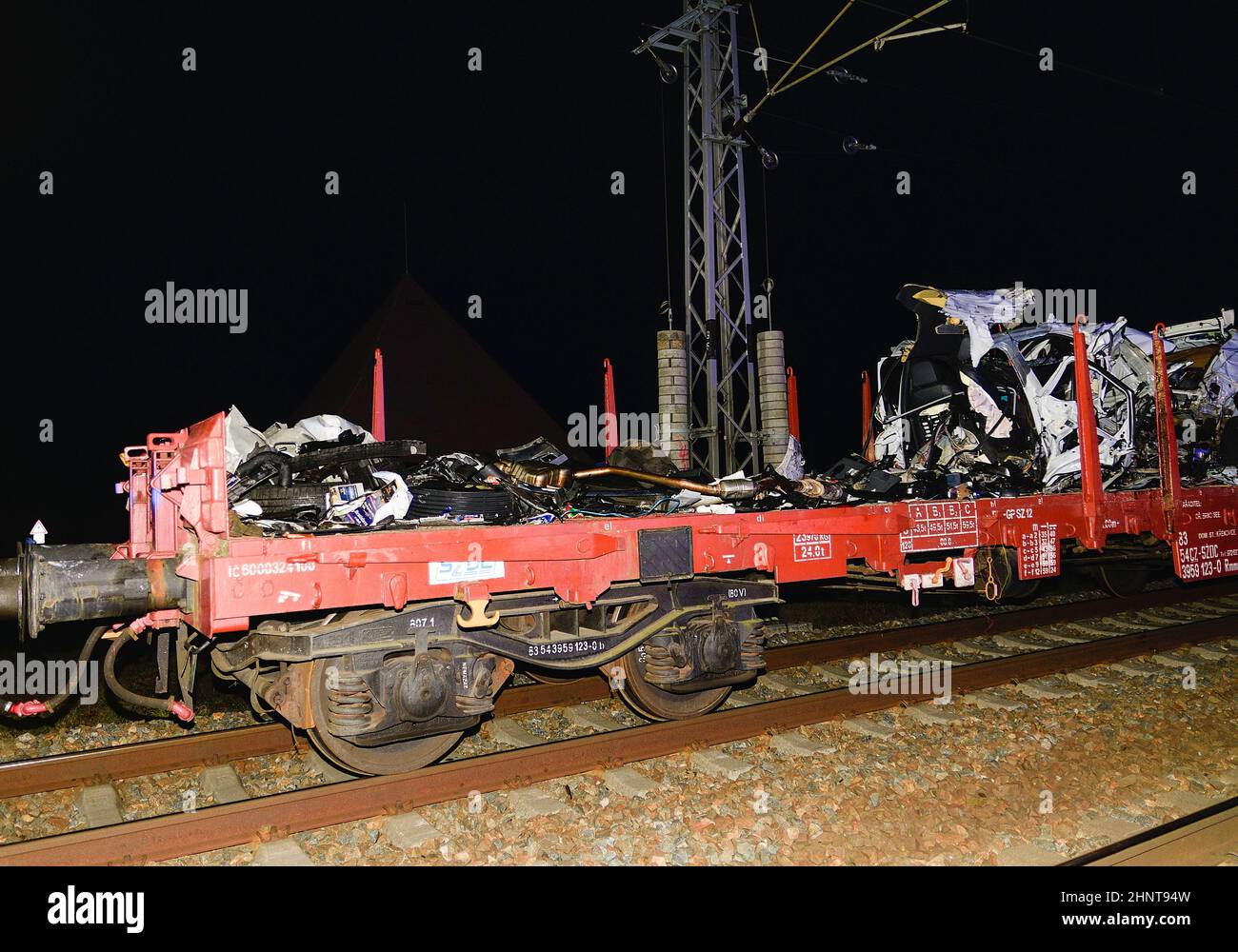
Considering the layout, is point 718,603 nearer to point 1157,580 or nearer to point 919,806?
point 919,806

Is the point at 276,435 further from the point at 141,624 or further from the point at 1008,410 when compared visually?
the point at 1008,410

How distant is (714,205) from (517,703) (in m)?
8.58

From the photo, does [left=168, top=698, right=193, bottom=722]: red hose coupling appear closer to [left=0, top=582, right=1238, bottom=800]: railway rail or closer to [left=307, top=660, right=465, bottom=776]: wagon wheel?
[left=307, top=660, right=465, bottom=776]: wagon wheel

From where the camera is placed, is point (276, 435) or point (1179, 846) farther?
point (276, 435)

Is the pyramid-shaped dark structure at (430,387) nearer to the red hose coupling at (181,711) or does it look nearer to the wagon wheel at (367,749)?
the wagon wheel at (367,749)

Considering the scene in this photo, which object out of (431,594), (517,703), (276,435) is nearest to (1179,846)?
(431,594)

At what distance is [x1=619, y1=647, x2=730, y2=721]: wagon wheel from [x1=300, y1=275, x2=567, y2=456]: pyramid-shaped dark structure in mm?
12853

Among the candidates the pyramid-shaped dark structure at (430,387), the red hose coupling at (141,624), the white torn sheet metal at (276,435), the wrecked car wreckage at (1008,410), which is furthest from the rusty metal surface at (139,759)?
the pyramid-shaped dark structure at (430,387)

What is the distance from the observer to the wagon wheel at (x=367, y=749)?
4234 millimetres

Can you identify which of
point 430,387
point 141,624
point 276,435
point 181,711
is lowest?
point 181,711

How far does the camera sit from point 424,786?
14.6 feet

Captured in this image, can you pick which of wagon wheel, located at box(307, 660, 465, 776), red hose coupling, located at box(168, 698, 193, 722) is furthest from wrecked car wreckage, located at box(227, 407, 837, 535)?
red hose coupling, located at box(168, 698, 193, 722)
